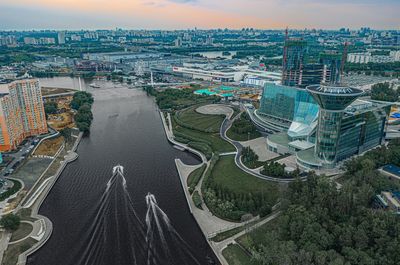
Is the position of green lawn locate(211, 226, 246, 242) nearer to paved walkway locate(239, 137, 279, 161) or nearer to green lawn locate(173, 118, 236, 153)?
paved walkway locate(239, 137, 279, 161)

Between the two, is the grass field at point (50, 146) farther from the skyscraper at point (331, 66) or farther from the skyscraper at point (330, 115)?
the skyscraper at point (331, 66)

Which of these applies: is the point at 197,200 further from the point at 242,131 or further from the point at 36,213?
the point at 242,131

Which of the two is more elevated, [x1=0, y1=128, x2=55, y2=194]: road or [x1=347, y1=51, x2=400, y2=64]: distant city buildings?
[x1=347, y1=51, x2=400, y2=64]: distant city buildings

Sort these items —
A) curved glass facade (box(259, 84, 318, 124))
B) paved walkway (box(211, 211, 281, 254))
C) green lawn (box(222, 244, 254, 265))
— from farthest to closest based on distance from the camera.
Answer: curved glass facade (box(259, 84, 318, 124)), paved walkway (box(211, 211, 281, 254)), green lawn (box(222, 244, 254, 265))

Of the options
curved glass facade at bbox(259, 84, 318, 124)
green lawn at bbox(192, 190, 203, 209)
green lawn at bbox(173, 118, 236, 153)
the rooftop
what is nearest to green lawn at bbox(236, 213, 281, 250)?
green lawn at bbox(192, 190, 203, 209)

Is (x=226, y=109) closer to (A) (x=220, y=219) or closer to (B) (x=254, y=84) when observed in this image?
(B) (x=254, y=84)

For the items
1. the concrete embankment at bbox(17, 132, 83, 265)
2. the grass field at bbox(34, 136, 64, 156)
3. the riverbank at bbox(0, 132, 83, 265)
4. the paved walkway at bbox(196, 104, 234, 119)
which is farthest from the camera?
the paved walkway at bbox(196, 104, 234, 119)
